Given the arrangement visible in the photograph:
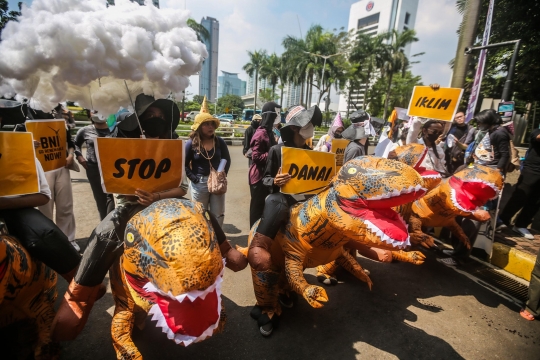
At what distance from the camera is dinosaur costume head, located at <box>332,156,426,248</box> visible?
1.87m

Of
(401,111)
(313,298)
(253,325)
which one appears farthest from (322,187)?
(401,111)

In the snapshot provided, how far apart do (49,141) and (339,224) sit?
343 centimetres

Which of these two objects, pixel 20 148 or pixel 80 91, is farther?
pixel 80 91

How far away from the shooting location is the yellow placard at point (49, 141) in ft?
10.1

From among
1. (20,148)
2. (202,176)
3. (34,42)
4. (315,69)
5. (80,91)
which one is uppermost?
(315,69)

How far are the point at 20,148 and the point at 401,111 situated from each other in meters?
5.78

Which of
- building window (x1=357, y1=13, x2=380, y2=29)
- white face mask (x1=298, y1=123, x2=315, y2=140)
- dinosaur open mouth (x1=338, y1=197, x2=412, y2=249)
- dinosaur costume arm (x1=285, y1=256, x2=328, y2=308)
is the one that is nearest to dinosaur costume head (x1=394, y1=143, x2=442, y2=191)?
white face mask (x1=298, y1=123, x2=315, y2=140)

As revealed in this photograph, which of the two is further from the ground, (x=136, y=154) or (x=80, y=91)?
(x=80, y=91)

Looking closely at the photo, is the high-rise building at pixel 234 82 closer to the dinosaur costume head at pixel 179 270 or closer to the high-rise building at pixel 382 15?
the high-rise building at pixel 382 15

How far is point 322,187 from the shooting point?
8.46 ft

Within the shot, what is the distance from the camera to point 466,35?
6383 millimetres

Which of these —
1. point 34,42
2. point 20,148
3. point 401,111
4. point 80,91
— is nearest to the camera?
point 34,42

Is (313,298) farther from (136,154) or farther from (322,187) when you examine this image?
(136,154)

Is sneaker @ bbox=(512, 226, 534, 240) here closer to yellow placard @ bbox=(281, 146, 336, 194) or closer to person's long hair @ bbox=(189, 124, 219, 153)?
yellow placard @ bbox=(281, 146, 336, 194)
